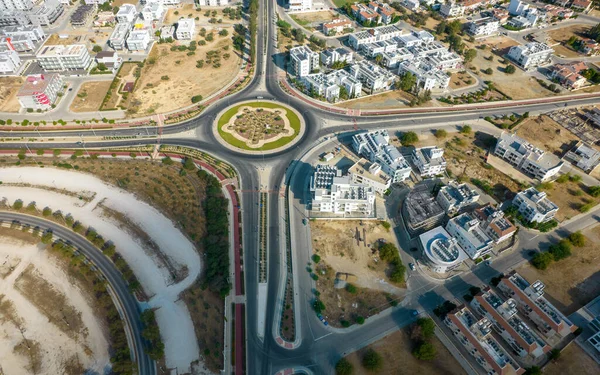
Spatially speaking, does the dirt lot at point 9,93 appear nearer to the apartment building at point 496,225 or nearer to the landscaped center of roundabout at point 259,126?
the landscaped center of roundabout at point 259,126

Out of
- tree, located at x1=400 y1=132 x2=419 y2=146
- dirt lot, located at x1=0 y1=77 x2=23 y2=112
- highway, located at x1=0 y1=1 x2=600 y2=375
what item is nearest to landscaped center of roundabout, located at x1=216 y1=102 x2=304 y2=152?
highway, located at x1=0 y1=1 x2=600 y2=375

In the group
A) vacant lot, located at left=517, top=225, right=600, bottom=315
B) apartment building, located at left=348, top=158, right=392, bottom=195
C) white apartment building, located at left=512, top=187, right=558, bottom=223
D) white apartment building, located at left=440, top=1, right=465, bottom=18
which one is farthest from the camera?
white apartment building, located at left=440, top=1, right=465, bottom=18

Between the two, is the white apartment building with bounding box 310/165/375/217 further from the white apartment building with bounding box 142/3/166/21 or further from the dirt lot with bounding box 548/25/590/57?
the dirt lot with bounding box 548/25/590/57

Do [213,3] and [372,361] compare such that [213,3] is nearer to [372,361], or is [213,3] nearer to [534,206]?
Answer: [534,206]

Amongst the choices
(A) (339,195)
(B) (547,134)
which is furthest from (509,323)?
(B) (547,134)

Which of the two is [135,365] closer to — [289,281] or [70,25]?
[289,281]

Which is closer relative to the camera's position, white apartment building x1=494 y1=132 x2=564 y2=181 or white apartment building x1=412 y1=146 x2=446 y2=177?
white apartment building x1=494 y1=132 x2=564 y2=181
